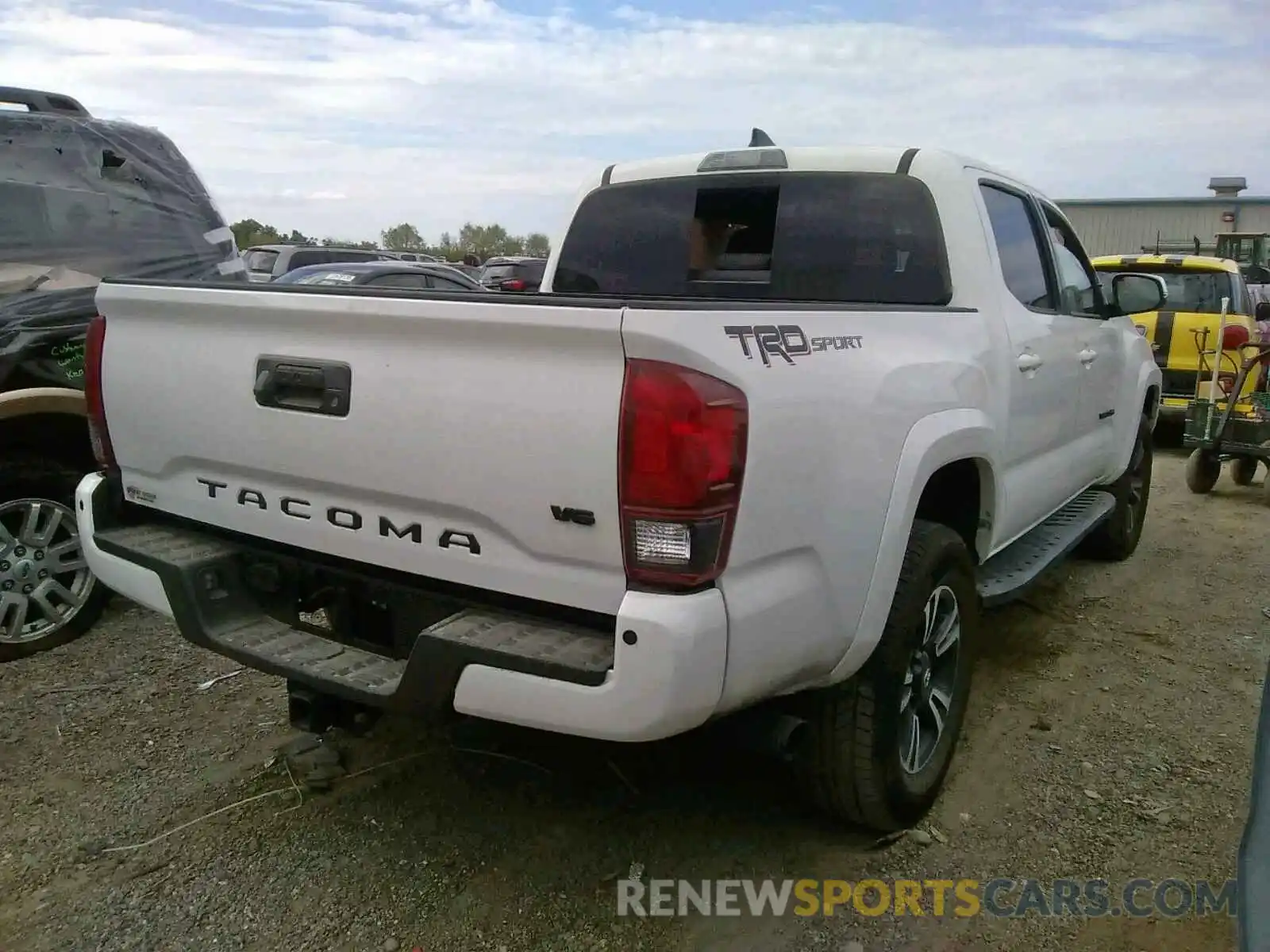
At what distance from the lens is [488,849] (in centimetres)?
293

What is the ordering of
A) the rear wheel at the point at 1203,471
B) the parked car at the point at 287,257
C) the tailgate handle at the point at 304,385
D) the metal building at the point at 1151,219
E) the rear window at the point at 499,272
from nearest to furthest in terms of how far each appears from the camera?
the tailgate handle at the point at 304,385 → the rear wheel at the point at 1203,471 → the parked car at the point at 287,257 → the rear window at the point at 499,272 → the metal building at the point at 1151,219

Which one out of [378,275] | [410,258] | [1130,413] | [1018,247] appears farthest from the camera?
[410,258]

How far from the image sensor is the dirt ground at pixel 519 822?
2619 millimetres

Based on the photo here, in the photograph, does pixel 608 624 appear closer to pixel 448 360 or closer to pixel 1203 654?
pixel 448 360

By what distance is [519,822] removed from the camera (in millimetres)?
3084

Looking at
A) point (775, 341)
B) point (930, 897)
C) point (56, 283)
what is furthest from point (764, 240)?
point (56, 283)

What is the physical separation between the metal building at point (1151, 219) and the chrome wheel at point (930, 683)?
31478 mm

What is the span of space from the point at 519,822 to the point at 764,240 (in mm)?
2259

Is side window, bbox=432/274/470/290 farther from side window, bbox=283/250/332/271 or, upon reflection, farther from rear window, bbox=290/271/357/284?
side window, bbox=283/250/332/271

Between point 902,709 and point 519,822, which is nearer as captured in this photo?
point 902,709

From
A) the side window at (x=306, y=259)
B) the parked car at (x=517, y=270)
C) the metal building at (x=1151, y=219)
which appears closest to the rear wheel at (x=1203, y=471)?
the parked car at (x=517, y=270)

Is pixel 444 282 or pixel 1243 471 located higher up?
pixel 444 282

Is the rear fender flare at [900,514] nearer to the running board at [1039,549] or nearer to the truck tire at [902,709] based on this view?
the truck tire at [902,709]

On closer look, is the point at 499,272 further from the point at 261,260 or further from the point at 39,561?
the point at 39,561
